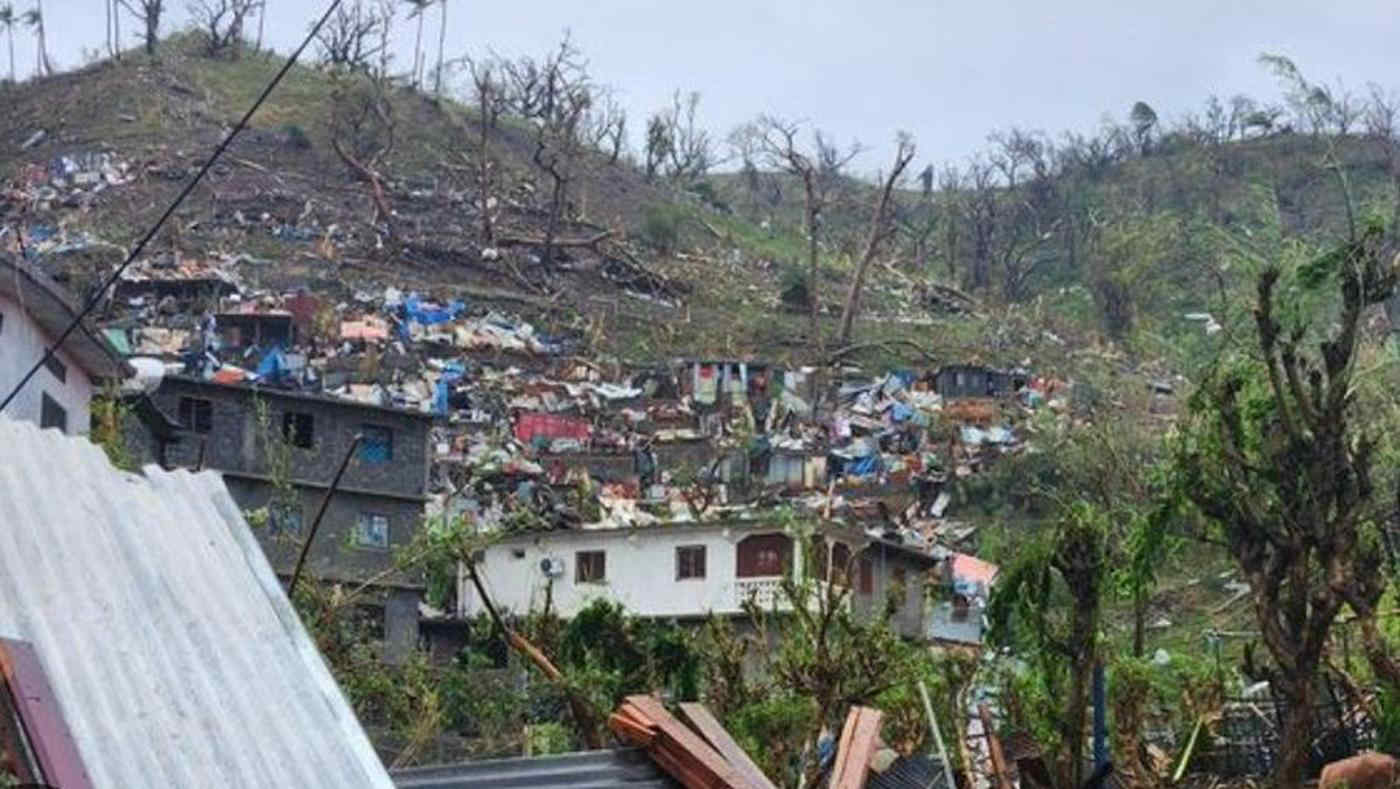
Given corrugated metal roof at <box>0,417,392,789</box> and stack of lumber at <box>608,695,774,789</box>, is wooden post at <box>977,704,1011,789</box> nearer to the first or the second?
stack of lumber at <box>608,695,774,789</box>

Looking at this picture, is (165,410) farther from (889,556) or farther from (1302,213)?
(1302,213)

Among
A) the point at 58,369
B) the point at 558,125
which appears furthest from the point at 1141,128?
the point at 58,369

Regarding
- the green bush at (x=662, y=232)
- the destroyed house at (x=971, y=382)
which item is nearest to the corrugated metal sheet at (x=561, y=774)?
the destroyed house at (x=971, y=382)

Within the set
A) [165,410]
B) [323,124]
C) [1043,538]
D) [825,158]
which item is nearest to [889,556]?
[165,410]

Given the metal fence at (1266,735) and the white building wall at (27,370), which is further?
the white building wall at (27,370)

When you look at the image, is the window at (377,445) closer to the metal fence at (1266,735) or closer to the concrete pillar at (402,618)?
the concrete pillar at (402,618)

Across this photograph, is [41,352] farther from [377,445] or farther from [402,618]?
[377,445]

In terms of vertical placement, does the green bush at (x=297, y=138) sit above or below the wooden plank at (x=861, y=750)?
above

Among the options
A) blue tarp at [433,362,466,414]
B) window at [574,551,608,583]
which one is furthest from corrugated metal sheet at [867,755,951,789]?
blue tarp at [433,362,466,414]
